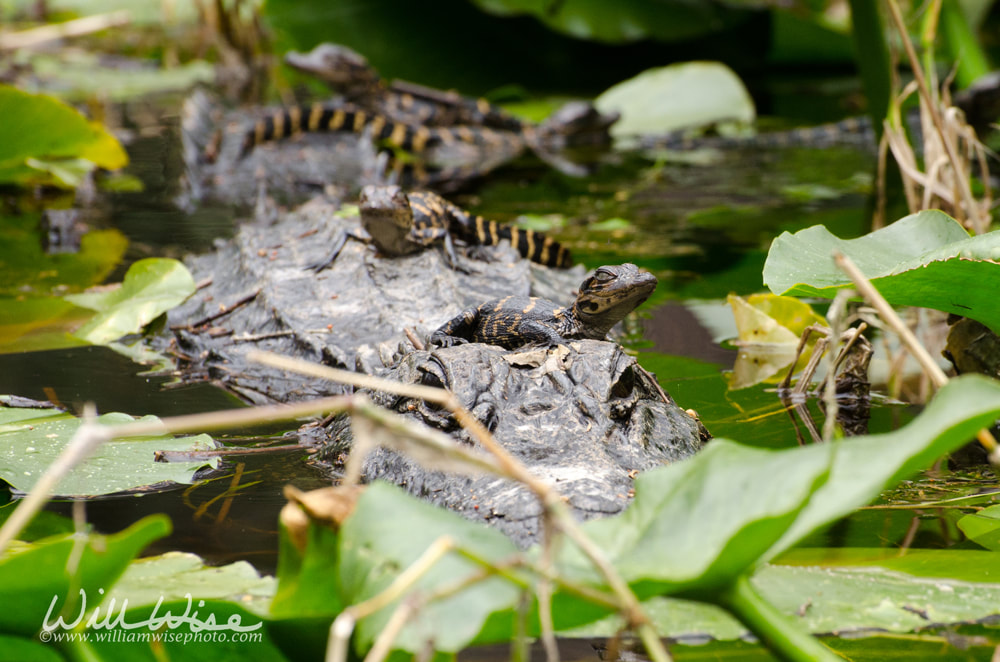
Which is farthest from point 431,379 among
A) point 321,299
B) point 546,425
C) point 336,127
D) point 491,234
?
point 336,127

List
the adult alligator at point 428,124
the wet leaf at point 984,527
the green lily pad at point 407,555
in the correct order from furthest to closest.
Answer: the adult alligator at point 428,124
the wet leaf at point 984,527
the green lily pad at point 407,555

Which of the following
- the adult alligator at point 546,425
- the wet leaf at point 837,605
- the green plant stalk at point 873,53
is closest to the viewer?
the wet leaf at point 837,605

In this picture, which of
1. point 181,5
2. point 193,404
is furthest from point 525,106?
point 181,5

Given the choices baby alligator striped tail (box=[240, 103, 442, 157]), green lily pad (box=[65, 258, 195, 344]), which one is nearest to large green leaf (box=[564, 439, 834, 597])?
green lily pad (box=[65, 258, 195, 344])

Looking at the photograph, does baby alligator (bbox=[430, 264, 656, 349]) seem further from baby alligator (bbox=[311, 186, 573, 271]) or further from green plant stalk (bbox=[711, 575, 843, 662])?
green plant stalk (bbox=[711, 575, 843, 662])

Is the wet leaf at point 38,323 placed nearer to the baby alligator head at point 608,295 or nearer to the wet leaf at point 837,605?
the baby alligator head at point 608,295

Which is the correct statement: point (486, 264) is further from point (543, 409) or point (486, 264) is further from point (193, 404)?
point (543, 409)

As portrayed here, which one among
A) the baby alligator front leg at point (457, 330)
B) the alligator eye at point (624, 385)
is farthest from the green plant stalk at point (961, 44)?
the alligator eye at point (624, 385)
